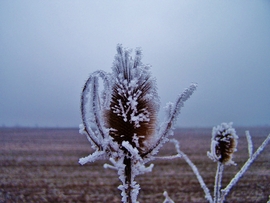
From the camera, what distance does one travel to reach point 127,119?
116 cm

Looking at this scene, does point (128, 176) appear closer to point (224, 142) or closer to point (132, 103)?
point (132, 103)

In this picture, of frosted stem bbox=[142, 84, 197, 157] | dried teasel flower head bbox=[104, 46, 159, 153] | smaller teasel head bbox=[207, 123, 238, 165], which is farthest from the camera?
smaller teasel head bbox=[207, 123, 238, 165]

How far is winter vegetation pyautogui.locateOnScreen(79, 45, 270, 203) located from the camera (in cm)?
96

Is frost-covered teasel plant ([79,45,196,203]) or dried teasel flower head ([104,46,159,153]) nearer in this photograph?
frost-covered teasel plant ([79,45,196,203])

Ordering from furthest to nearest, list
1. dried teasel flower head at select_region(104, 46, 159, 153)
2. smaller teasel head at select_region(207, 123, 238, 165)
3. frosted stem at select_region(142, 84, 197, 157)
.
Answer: smaller teasel head at select_region(207, 123, 238, 165) < dried teasel flower head at select_region(104, 46, 159, 153) < frosted stem at select_region(142, 84, 197, 157)

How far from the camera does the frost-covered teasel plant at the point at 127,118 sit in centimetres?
96

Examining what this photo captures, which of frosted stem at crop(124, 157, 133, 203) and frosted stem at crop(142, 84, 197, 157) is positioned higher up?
frosted stem at crop(142, 84, 197, 157)

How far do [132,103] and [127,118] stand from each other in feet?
0.31

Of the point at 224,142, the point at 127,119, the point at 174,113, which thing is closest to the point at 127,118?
the point at 127,119

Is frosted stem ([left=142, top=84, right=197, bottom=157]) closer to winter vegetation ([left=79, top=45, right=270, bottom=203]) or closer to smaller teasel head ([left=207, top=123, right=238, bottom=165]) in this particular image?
winter vegetation ([left=79, top=45, right=270, bottom=203])

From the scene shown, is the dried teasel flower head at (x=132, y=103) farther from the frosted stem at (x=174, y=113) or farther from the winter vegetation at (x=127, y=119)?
the frosted stem at (x=174, y=113)

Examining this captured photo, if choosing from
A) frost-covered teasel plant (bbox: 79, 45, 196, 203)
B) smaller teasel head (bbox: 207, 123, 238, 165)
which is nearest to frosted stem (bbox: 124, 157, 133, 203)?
frost-covered teasel plant (bbox: 79, 45, 196, 203)

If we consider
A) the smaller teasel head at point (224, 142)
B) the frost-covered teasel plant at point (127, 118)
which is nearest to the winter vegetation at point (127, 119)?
the frost-covered teasel plant at point (127, 118)

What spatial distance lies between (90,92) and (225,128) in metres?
1.05
